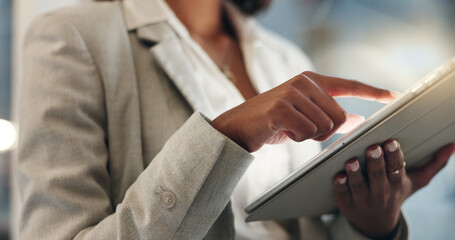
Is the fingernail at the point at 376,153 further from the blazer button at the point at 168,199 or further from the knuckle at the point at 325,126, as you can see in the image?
the blazer button at the point at 168,199

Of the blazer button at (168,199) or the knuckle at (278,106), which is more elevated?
the knuckle at (278,106)

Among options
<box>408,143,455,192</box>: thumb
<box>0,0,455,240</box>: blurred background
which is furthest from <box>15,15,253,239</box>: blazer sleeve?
<box>0,0,455,240</box>: blurred background

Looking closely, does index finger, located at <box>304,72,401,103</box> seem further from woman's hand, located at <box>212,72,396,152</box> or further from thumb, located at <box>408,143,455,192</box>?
thumb, located at <box>408,143,455,192</box>

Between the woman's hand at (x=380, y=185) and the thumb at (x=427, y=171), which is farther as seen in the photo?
the thumb at (x=427, y=171)

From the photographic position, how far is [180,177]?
461mm

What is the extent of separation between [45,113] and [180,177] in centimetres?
23

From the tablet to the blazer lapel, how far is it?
20cm

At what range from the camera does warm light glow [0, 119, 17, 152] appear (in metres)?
1.06

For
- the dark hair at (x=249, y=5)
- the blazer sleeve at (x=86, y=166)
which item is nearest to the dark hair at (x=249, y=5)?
the dark hair at (x=249, y=5)

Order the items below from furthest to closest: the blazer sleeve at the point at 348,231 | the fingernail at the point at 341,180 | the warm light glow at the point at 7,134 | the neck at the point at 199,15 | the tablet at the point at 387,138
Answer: the warm light glow at the point at 7,134, the neck at the point at 199,15, the blazer sleeve at the point at 348,231, the fingernail at the point at 341,180, the tablet at the point at 387,138

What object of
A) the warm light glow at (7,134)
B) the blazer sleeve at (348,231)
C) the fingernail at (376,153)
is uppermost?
the fingernail at (376,153)

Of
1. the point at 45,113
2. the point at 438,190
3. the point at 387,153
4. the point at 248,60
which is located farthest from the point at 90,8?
the point at 438,190

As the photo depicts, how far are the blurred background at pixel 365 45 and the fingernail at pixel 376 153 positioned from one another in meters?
0.55

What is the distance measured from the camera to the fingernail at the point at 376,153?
1.55ft
